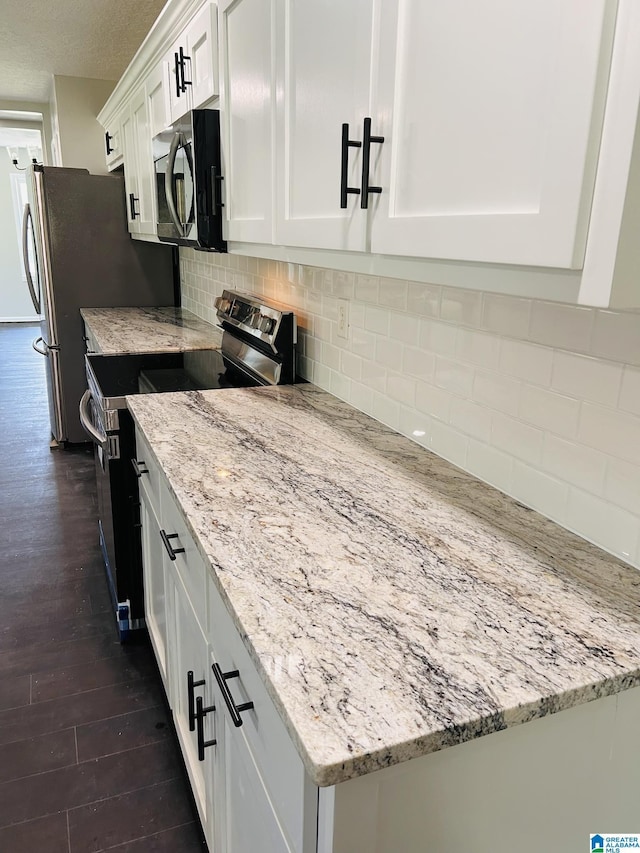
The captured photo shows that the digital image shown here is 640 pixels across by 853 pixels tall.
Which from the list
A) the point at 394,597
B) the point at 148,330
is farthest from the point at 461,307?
the point at 148,330

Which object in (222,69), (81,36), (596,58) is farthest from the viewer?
(81,36)

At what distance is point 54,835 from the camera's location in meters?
1.55

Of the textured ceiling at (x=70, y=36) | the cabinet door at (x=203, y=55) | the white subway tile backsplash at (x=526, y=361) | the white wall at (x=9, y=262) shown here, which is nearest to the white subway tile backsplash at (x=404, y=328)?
the white subway tile backsplash at (x=526, y=361)

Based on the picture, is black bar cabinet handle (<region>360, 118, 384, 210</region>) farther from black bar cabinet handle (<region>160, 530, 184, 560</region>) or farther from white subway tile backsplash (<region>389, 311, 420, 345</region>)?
black bar cabinet handle (<region>160, 530, 184, 560</region>)

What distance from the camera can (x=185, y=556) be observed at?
1.39m

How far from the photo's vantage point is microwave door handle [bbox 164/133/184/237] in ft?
7.33

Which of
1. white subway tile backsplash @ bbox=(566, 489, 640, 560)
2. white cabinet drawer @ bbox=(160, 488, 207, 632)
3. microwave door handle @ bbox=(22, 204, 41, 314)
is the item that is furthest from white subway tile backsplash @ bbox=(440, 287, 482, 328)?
microwave door handle @ bbox=(22, 204, 41, 314)

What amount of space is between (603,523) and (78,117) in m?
5.21

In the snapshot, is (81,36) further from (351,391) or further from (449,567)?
(449,567)

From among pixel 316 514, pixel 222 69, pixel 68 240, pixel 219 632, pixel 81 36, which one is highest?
pixel 81 36

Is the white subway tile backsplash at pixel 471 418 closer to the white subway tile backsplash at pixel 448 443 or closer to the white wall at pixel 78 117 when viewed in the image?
the white subway tile backsplash at pixel 448 443

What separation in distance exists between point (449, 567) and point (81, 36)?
427 centimetres

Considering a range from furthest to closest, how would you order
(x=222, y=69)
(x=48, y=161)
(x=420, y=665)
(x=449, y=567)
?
1. (x=48, y=161)
2. (x=222, y=69)
3. (x=449, y=567)
4. (x=420, y=665)

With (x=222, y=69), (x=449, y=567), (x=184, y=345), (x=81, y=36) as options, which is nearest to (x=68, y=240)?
(x=81, y=36)
